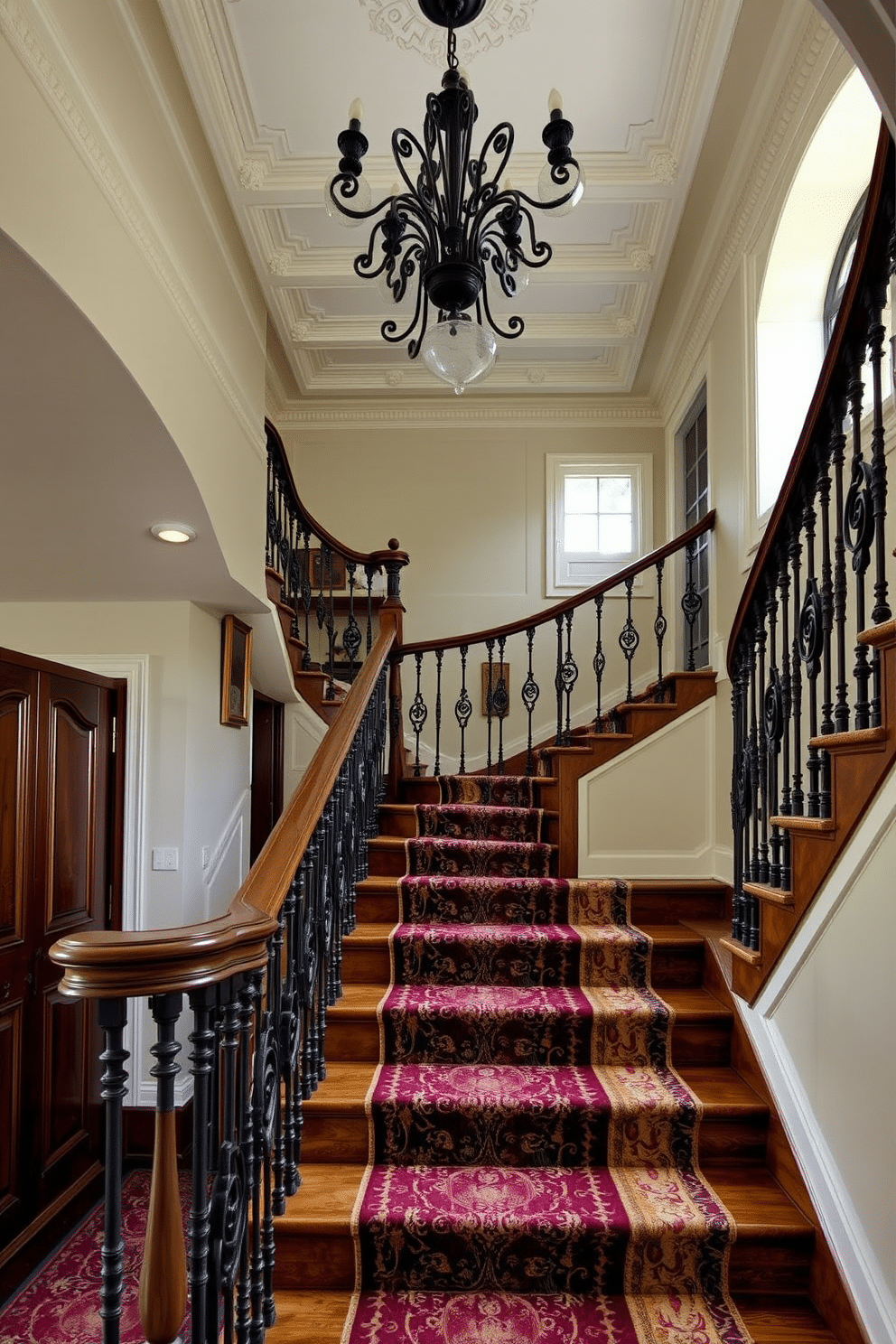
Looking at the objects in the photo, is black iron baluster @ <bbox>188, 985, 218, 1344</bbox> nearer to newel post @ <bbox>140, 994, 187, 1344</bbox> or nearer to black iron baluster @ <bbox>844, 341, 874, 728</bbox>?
newel post @ <bbox>140, 994, 187, 1344</bbox>

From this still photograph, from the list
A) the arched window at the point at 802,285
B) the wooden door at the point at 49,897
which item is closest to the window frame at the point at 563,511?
the arched window at the point at 802,285

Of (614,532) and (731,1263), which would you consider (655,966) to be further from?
(614,532)

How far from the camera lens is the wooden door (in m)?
3.06

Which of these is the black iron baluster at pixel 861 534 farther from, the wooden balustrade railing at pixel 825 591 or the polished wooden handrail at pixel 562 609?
the polished wooden handrail at pixel 562 609

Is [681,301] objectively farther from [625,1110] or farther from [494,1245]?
[494,1245]

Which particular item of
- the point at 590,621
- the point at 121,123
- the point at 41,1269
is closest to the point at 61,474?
the point at 121,123

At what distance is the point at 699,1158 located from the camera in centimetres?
229

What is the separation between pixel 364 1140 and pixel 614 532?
4.63 metres

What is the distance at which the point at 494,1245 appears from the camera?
2021 millimetres

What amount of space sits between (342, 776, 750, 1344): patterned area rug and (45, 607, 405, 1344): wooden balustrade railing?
0.91 ft

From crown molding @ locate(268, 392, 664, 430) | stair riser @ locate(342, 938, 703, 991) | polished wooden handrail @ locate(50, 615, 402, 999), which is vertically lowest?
stair riser @ locate(342, 938, 703, 991)

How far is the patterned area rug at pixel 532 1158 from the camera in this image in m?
1.96

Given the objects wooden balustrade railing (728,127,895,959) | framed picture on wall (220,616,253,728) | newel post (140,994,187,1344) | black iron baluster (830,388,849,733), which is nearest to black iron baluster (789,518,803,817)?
wooden balustrade railing (728,127,895,959)

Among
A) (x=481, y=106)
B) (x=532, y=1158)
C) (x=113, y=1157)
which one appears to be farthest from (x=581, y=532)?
(x=113, y=1157)
